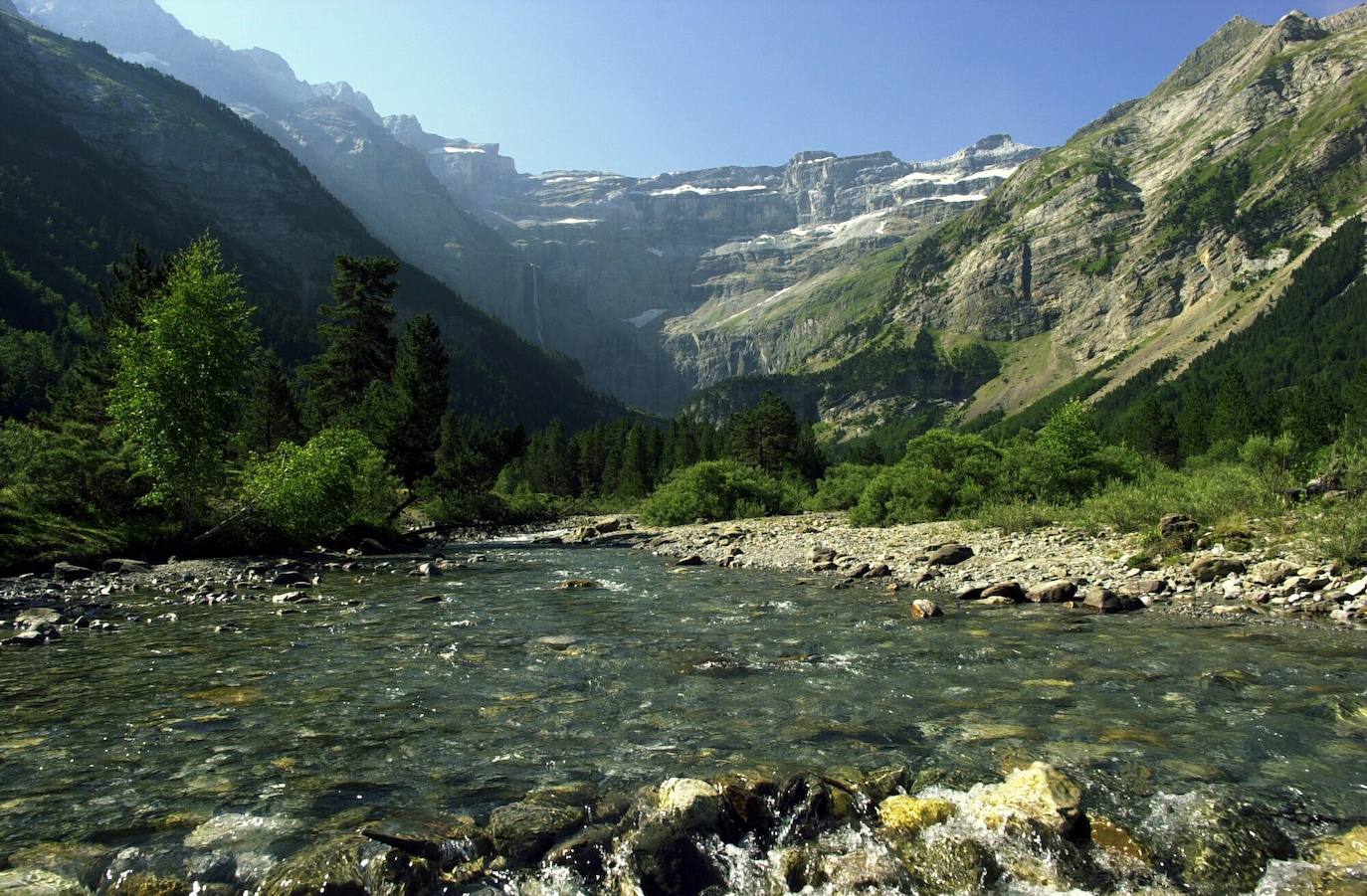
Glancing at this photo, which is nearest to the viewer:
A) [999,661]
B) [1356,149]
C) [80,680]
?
[80,680]

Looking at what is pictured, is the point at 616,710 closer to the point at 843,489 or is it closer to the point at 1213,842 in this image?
the point at 1213,842

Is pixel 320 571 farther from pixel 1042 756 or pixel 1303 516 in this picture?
pixel 1303 516

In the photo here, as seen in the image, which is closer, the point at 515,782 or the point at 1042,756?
the point at 515,782

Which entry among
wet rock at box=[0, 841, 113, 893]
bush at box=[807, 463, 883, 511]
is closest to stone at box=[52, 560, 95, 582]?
wet rock at box=[0, 841, 113, 893]

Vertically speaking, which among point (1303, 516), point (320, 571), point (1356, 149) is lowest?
point (320, 571)

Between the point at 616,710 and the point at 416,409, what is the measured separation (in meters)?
42.1

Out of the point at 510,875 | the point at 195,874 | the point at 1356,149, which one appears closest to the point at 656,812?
the point at 510,875

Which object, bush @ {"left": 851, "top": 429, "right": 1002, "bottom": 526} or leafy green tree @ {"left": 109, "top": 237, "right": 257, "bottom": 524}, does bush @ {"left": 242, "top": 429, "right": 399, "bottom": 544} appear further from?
bush @ {"left": 851, "top": 429, "right": 1002, "bottom": 526}

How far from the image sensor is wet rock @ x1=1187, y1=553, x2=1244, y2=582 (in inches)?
709

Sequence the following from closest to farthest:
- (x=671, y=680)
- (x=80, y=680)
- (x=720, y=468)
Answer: (x=80, y=680)
(x=671, y=680)
(x=720, y=468)

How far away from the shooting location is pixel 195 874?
5711 millimetres

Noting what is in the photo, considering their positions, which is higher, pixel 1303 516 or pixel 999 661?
pixel 1303 516

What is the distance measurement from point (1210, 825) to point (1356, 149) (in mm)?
275426

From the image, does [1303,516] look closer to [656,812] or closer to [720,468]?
[656,812]
